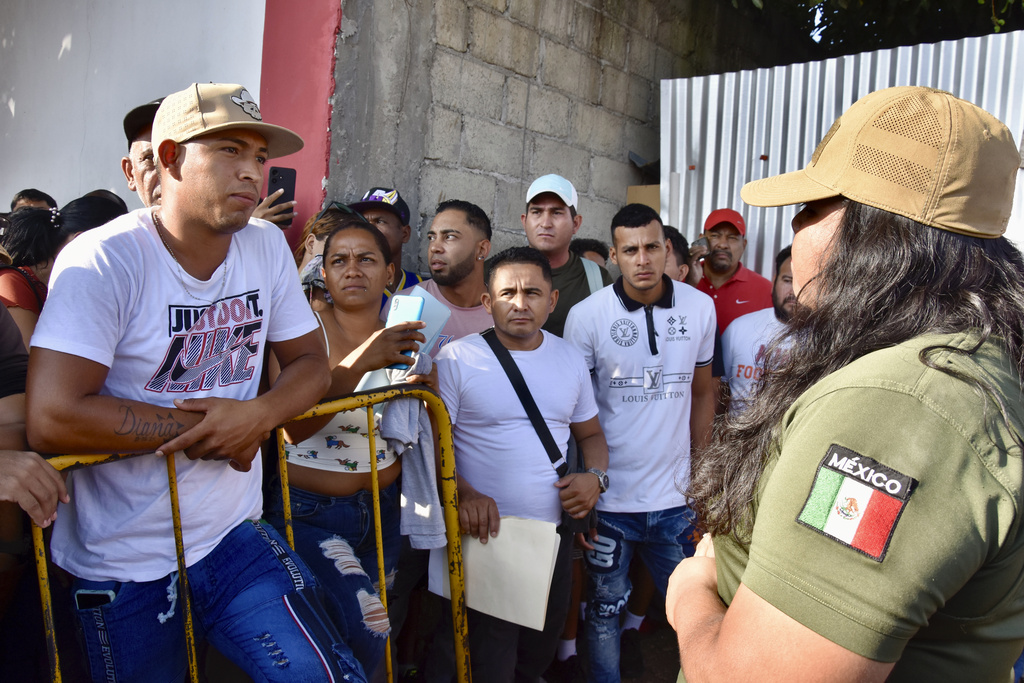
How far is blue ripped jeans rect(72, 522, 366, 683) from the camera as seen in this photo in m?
1.70

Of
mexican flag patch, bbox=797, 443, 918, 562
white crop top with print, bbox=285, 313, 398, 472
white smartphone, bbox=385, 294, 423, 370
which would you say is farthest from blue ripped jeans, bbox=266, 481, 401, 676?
mexican flag patch, bbox=797, 443, 918, 562

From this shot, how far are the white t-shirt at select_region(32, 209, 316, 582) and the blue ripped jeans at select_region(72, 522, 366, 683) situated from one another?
55 mm

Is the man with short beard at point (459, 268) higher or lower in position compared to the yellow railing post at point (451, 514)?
higher

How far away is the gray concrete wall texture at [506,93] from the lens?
376cm

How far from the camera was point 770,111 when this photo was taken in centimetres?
527

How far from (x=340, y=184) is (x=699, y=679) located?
3.22 metres

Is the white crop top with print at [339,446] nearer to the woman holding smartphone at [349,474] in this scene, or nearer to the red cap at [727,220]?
the woman holding smartphone at [349,474]

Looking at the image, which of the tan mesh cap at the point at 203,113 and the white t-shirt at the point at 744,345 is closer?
the tan mesh cap at the point at 203,113

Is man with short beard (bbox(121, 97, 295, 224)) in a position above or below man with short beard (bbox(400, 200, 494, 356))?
above

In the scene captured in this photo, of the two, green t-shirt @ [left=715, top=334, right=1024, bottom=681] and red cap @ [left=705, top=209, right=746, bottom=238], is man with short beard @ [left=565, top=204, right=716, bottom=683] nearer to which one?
red cap @ [left=705, top=209, right=746, bottom=238]

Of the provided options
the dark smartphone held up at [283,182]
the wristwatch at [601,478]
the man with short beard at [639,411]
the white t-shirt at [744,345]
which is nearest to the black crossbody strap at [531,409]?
the wristwatch at [601,478]

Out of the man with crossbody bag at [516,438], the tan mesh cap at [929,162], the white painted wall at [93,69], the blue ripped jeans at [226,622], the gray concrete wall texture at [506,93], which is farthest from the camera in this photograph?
the white painted wall at [93,69]

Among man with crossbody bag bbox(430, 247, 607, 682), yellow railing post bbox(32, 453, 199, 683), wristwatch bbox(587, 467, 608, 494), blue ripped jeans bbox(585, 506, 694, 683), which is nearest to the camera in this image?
yellow railing post bbox(32, 453, 199, 683)

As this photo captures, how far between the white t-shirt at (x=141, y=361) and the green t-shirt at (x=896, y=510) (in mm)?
1478
